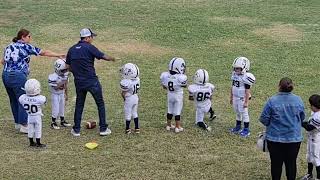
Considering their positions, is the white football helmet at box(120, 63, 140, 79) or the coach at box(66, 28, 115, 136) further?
the white football helmet at box(120, 63, 140, 79)

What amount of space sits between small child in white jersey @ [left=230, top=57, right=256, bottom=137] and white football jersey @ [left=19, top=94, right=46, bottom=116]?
349 cm

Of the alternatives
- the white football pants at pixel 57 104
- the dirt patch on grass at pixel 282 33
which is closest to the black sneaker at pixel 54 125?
the white football pants at pixel 57 104

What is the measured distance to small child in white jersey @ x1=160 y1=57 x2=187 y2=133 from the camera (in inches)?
443

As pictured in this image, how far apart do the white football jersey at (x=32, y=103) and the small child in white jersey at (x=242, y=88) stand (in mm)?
3492

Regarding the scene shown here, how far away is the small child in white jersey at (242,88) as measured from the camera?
11.0 metres

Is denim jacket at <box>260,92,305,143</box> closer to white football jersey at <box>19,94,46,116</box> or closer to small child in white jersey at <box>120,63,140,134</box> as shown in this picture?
small child in white jersey at <box>120,63,140,134</box>

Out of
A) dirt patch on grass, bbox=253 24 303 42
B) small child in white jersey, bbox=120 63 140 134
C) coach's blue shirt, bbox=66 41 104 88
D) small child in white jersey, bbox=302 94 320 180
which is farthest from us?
dirt patch on grass, bbox=253 24 303 42

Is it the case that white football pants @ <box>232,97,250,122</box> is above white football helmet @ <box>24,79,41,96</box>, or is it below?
below

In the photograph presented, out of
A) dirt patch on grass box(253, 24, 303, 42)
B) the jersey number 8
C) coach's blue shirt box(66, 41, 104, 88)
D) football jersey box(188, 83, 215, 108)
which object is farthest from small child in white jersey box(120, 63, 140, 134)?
dirt patch on grass box(253, 24, 303, 42)

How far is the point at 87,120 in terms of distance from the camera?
12.4 metres

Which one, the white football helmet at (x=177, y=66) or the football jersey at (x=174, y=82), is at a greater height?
the white football helmet at (x=177, y=66)

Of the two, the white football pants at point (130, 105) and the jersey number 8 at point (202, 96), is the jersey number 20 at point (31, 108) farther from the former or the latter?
the jersey number 8 at point (202, 96)

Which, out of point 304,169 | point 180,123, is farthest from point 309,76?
point 304,169

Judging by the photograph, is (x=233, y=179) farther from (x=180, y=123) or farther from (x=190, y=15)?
(x=190, y=15)
